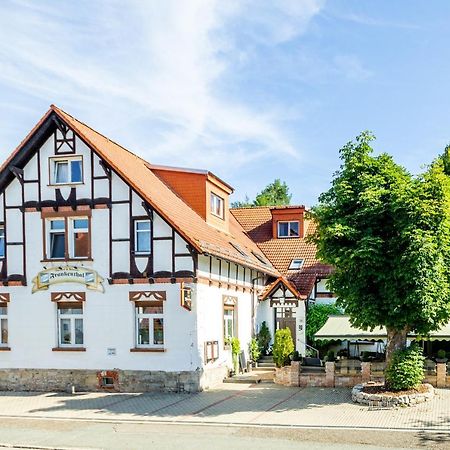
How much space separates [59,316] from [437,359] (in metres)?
13.0

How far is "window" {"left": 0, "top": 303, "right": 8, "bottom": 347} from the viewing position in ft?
77.5

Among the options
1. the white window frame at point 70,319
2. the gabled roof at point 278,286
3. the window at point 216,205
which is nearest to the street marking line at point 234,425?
the white window frame at point 70,319

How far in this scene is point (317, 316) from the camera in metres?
29.2

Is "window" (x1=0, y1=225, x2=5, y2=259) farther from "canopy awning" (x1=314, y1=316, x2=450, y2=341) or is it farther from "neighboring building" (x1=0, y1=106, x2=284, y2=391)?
"canopy awning" (x1=314, y1=316, x2=450, y2=341)

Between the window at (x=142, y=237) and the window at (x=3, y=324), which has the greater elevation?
the window at (x=142, y=237)

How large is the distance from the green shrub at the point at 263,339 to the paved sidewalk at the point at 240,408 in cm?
595

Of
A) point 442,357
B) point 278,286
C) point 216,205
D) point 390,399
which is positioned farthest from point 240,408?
point 278,286

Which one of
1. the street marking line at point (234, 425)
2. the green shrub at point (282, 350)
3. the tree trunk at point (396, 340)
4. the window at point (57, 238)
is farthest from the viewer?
the window at point (57, 238)

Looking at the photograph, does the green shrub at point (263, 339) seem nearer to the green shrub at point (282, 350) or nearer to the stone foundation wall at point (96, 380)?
the green shrub at point (282, 350)

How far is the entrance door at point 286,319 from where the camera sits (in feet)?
96.2

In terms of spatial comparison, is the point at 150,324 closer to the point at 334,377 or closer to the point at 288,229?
the point at 334,377

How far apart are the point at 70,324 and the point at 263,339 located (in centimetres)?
934

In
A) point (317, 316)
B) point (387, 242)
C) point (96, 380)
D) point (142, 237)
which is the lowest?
point (96, 380)

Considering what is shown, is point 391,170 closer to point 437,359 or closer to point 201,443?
point 437,359
